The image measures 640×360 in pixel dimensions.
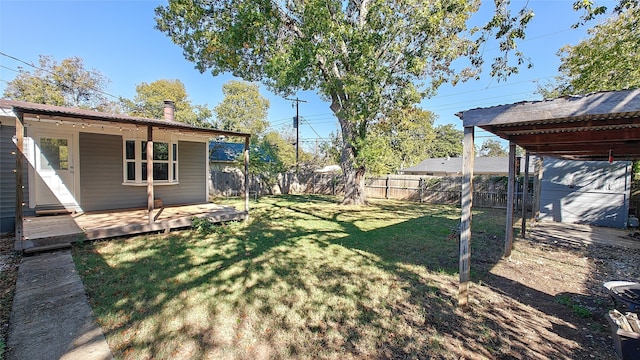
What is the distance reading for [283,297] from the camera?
317 centimetres

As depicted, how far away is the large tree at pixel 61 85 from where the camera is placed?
62.6ft

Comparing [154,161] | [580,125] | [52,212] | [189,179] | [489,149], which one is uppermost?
[489,149]

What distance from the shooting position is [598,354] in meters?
2.30

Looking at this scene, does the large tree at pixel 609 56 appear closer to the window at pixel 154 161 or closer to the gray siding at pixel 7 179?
the window at pixel 154 161

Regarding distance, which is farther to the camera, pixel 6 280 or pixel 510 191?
pixel 510 191

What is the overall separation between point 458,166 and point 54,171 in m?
28.9

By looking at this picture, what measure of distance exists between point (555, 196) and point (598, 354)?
8.74m

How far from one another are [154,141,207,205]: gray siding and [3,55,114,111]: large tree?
19856mm

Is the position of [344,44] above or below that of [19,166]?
above

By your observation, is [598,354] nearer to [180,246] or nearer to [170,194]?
[180,246]

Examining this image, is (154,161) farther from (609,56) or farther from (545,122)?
(609,56)

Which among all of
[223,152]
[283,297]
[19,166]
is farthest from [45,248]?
[223,152]

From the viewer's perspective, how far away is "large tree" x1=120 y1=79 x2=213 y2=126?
25156 millimetres

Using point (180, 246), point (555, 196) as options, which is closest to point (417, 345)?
point (180, 246)
